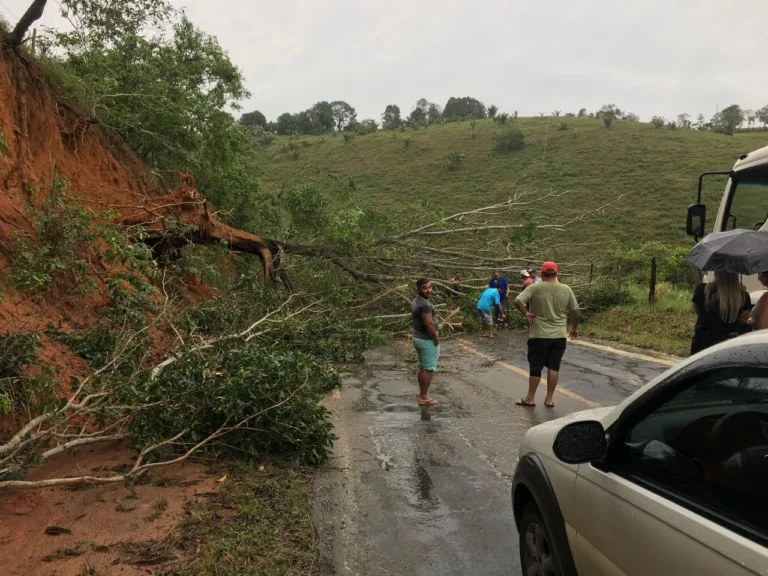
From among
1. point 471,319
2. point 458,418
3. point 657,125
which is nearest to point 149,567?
point 458,418

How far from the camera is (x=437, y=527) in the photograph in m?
4.08

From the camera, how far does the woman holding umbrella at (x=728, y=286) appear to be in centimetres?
535

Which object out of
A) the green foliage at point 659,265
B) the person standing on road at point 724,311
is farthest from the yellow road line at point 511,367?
the green foliage at point 659,265

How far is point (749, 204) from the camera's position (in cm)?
723

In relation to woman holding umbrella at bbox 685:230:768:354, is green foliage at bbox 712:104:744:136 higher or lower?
higher

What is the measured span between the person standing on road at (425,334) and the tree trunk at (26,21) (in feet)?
26.5

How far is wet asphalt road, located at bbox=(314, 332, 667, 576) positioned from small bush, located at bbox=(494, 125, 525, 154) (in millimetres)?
41673

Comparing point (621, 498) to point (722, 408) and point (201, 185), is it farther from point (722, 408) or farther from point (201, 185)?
point (201, 185)

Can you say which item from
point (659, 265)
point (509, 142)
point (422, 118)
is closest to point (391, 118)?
point (422, 118)

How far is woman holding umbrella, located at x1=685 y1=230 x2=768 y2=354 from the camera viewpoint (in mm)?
5348

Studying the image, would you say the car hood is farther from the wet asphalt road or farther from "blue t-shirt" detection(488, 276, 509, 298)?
"blue t-shirt" detection(488, 276, 509, 298)

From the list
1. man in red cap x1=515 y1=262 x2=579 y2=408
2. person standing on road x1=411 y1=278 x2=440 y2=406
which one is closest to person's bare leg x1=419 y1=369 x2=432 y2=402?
person standing on road x1=411 y1=278 x2=440 y2=406

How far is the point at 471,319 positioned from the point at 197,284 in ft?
22.5

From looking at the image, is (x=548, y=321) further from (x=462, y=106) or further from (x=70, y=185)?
(x=462, y=106)
